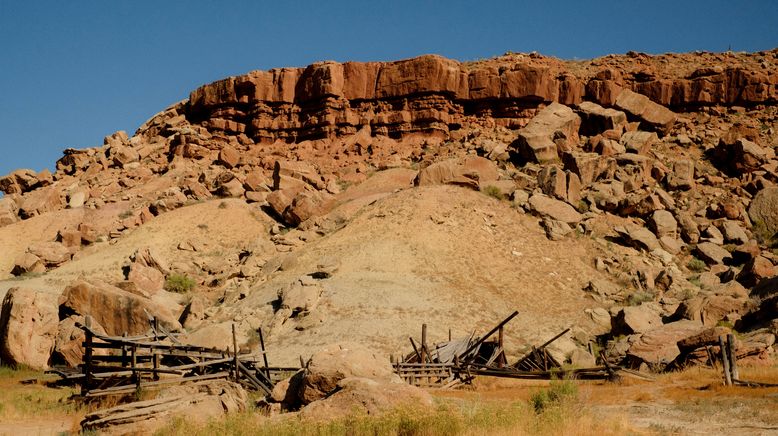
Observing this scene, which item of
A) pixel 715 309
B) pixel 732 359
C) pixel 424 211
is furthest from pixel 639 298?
pixel 732 359

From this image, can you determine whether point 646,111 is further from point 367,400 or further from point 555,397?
point 367,400

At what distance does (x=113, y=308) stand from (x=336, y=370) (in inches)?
554

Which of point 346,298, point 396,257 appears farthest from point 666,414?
point 396,257

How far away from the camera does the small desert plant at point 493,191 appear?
3388cm

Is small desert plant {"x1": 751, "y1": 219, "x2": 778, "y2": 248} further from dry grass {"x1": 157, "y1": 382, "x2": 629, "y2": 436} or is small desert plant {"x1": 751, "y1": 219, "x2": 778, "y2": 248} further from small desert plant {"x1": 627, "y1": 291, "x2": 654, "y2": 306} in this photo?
dry grass {"x1": 157, "y1": 382, "x2": 629, "y2": 436}

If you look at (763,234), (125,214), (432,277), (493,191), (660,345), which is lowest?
(660,345)

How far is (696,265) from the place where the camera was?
30.8 metres

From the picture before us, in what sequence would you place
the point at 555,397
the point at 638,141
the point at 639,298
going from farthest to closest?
the point at 638,141, the point at 639,298, the point at 555,397

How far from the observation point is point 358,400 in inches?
465

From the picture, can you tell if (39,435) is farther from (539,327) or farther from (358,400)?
(539,327)

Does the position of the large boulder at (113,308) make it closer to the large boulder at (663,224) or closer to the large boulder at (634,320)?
the large boulder at (634,320)

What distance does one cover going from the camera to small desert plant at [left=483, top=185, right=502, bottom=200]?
33.9m

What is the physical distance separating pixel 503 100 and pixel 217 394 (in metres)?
34.9

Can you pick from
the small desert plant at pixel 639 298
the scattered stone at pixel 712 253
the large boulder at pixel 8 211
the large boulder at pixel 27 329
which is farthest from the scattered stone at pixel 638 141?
the large boulder at pixel 8 211
